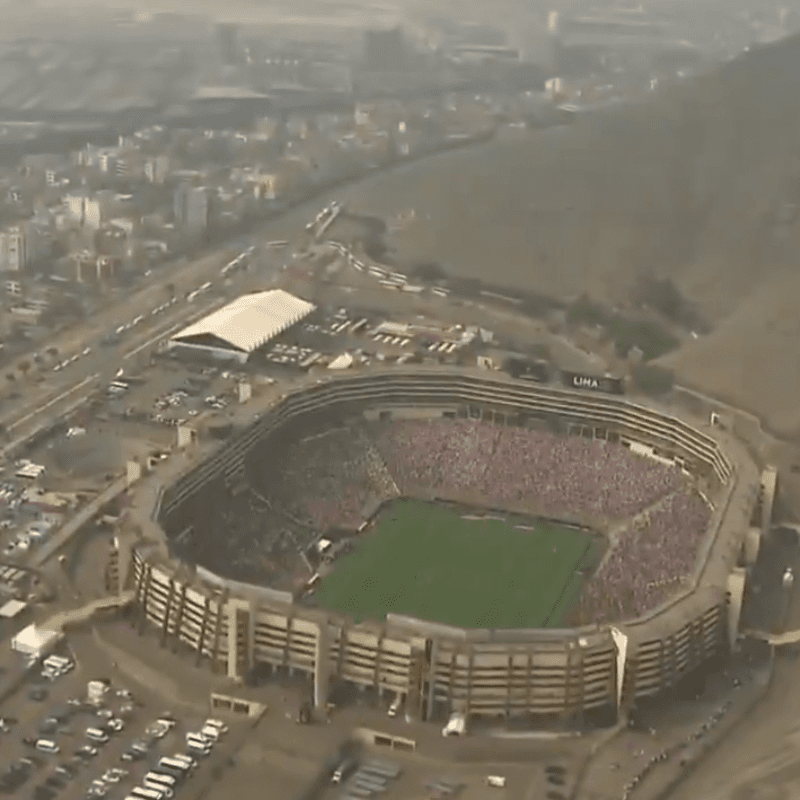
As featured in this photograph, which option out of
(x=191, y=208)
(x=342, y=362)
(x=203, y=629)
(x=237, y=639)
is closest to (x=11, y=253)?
(x=191, y=208)

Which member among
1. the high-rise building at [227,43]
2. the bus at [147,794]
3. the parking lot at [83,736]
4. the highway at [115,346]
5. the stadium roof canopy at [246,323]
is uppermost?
the high-rise building at [227,43]

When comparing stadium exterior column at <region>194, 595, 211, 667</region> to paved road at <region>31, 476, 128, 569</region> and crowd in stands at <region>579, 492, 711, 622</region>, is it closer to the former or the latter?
paved road at <region>31, 476, 128, 569</region>

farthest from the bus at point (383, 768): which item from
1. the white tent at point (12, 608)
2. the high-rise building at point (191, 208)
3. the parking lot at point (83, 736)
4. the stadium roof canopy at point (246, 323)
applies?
the high-rise building at point (191, 208)

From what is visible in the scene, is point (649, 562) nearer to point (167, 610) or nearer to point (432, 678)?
point (432, 678)

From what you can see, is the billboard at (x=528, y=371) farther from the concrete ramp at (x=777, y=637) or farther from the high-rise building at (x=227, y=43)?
the high-rise building at (x=227, y=43)

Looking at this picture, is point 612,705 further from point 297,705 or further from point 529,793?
point 297,705

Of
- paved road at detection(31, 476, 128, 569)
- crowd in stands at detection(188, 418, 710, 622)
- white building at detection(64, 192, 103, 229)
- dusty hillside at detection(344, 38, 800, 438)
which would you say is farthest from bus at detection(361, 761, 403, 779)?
white building at detection(64, 192, 103, 229)

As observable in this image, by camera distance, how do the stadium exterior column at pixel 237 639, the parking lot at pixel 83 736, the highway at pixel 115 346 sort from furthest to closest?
the highway at pixel 115 346 → the stadium exterior column at pixel 237 639 → the parking lot at pixel 83 736
